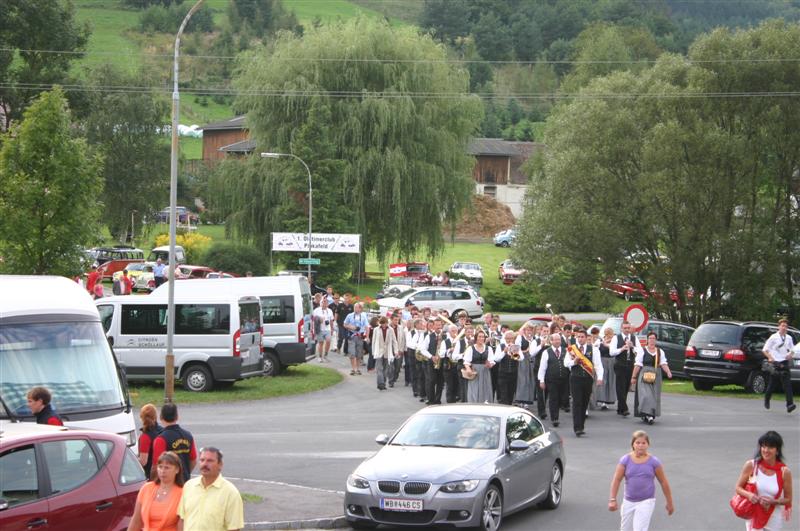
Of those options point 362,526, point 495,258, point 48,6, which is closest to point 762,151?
point 362,526

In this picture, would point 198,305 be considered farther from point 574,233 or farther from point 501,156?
point 501,156

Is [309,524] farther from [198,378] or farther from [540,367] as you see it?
[198,378]

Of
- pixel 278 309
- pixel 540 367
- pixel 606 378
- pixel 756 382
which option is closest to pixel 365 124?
pixel 278 309

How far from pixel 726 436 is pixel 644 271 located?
21.4 meters

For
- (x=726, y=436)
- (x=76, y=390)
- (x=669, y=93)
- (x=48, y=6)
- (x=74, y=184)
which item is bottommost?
(x=726, y=436)

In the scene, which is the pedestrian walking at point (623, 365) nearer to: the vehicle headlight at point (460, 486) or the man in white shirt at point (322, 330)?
the vehicle headlight at point (460, 486)

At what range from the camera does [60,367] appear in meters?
13.8

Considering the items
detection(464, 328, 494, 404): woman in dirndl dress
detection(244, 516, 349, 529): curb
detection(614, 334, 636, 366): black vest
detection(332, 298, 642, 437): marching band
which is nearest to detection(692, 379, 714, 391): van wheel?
detection(332, 298, 642, 437): marching band

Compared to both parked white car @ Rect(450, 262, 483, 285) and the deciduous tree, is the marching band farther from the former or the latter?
parked white car @ Rect(450, 262, 483, 285)

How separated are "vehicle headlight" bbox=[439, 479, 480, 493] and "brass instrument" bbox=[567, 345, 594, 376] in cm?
882

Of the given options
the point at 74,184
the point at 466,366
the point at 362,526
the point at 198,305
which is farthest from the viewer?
the point at 74,184

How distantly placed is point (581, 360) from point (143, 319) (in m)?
10.7

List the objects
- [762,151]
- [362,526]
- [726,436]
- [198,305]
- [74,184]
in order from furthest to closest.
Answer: [762,151]
[74,184]
[198,305]
[726,436]
[362,526]

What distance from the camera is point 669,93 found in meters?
40.4
